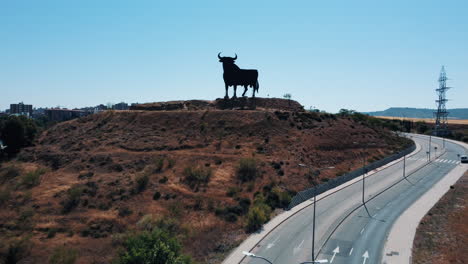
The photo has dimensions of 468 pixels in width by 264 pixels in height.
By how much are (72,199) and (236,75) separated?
33.5 metres

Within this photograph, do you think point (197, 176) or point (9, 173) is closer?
point (197, 176)

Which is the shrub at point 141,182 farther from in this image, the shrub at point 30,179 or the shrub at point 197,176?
the shrub at point 30,179

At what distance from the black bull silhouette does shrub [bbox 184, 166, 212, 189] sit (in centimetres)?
2004

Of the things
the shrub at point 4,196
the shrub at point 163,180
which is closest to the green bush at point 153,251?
the shrub at point 163,180

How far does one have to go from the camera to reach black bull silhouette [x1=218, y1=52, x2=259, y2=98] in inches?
2331

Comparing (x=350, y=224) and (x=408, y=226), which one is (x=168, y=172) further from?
(x=408, y=226)

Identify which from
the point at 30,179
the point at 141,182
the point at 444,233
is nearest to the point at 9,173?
the point at 30,179

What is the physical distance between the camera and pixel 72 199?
127ft

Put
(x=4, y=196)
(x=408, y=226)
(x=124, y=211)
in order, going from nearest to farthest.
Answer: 1. (x=408, y=226)
2. (x=124, y=211)
3. (x=4, y=196)

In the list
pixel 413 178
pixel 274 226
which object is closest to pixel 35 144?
pixel 274 226

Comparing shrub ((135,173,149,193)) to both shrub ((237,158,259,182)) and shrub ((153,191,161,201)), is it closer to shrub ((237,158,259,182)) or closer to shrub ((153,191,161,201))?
shrub ((153,191,161,201))

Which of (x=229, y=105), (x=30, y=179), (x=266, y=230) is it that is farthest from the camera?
(x=229, y=105)

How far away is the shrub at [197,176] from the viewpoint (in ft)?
146

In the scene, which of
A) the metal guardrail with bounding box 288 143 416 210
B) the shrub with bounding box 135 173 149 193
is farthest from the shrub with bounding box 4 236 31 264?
the metal guardrail with bounding box 288 143 416 210
